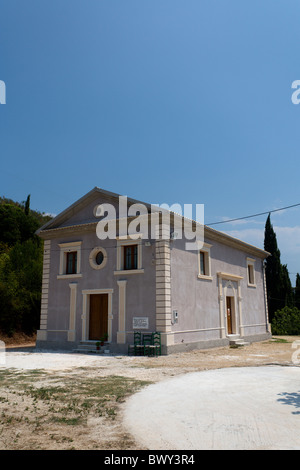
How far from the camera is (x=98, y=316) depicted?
55.1 feet

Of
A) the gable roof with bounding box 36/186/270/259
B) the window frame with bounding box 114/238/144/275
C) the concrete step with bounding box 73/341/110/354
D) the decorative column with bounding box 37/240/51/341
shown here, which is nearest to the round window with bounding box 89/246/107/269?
the window frame with bounding box 114/238/144/275

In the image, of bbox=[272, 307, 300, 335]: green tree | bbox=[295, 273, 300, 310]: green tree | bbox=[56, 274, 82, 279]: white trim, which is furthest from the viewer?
bbox=[295, 273, 300, 310]: green tree

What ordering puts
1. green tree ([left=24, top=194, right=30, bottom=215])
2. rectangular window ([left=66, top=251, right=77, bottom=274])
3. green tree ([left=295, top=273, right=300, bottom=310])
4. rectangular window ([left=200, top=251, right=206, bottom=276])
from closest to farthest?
rectangular window ([left=66, top=251, right=77, bottom=274]) < rectangular window ([left=200, top=251, right=206, bottom=276]) < green tree ([left=295, top=273, right=300, bottom=310]) < green tree ([left=24, top=194, right=30, bottom=215])

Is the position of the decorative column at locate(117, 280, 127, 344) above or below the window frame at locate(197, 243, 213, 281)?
below

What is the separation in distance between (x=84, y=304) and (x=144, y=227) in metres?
4.61

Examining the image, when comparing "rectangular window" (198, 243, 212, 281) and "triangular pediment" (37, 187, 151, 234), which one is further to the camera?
"rectangular window" (198, 243, 212, 281)

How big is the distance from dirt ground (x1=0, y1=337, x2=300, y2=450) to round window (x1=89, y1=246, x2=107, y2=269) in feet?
15.0

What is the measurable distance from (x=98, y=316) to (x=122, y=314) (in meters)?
1.60

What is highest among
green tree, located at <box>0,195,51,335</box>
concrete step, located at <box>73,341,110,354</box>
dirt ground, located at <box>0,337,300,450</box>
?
green tree, located at <box>0,195,51,335</box>

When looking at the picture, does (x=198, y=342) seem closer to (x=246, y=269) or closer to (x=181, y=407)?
(x=246, y=269)

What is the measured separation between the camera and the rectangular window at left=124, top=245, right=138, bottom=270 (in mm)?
16219

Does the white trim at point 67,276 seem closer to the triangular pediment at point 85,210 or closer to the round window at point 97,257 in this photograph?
the round window at point 97,257

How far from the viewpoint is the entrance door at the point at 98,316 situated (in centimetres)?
1655

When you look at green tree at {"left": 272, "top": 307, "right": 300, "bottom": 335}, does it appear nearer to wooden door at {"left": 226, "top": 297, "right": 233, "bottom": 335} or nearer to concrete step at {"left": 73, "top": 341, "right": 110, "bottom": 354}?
wooden door at {"left": 226, "top": 297, "right": 233, "bottom": 335}
